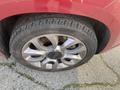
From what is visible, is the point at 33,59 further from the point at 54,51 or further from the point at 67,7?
the point at 67,7

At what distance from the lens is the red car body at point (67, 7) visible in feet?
5.09

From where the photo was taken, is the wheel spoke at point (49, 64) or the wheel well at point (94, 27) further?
the wheel spoke at point (49, 64)

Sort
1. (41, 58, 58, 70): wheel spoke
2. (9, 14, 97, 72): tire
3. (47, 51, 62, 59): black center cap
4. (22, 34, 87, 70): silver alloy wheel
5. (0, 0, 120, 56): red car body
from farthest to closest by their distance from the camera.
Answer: (41, 58, 58, 70): wheel spoke
(47, 51, 62, 59): black center cap
(22, 34, 87, 70): silver alloy wheel
(9, 14, 97, 72): tire
(0, 0, 120, 56): red car body

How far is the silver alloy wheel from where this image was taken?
1845mm

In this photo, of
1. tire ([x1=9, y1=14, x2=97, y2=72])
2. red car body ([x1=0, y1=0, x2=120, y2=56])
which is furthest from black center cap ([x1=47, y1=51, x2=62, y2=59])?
red car body ([x1=0, y1=0, x2=120, y2=56])

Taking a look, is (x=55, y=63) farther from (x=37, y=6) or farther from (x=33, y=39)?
(x=37, y=6)

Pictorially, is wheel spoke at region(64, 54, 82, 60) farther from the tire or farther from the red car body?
the red car body

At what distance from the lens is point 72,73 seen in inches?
94.0

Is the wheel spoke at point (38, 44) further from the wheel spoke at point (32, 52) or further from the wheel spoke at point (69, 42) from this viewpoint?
the wheel spoke at point (69, 42)

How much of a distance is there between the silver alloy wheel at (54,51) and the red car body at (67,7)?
10.0 inches

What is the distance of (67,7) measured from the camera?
1576 mm

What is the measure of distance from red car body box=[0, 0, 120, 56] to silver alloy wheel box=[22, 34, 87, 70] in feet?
0.84

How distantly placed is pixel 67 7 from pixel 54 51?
471 mm

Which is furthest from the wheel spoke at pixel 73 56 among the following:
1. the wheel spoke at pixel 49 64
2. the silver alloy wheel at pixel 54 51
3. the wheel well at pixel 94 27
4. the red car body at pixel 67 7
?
the red car body at pixel 67 7
